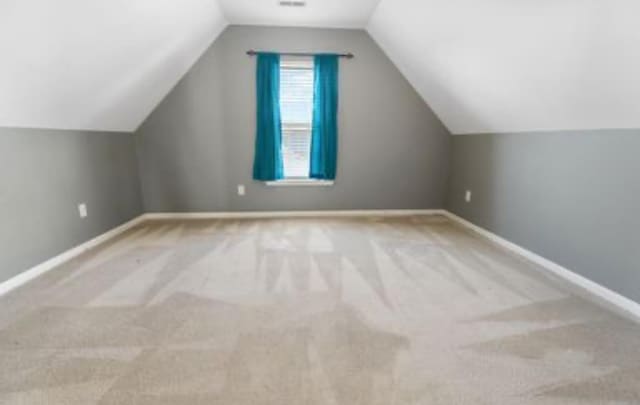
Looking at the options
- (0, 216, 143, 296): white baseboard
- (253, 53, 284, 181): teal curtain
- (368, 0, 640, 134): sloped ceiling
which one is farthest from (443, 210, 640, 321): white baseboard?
(0, 216, 143, 296): white baseboard

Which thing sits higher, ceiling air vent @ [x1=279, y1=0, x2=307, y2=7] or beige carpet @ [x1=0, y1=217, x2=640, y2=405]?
ceiling air vent @ [x1=279, y1=0, x2=307, y2=7]

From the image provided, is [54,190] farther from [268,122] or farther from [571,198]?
[571,198]

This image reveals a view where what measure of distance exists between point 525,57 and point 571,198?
103cm

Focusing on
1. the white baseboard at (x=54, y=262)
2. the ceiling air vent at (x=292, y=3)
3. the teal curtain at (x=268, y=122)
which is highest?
the ceiling air vent at (x=292, y=3)

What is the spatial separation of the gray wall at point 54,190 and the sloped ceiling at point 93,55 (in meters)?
0.14

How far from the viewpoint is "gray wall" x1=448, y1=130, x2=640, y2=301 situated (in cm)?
183

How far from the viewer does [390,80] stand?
145 inches

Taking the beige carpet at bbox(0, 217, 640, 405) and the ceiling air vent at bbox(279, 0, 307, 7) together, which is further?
the ceiling air vent at bbox(279, 0, 307, 7)

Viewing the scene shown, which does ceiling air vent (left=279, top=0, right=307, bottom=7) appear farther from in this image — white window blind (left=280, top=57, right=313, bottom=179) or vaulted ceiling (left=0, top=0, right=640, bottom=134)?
white window blind (left=280, top=57, right=313, bottom=179)

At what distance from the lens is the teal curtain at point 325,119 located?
11.6 ft

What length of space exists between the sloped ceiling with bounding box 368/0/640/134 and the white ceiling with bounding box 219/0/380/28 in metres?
0.21

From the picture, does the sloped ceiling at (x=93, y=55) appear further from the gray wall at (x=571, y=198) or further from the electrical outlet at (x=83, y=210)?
the gray wall at (x=571, y=198)

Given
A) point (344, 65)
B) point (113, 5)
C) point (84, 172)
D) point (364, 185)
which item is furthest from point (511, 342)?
point (84, 172)

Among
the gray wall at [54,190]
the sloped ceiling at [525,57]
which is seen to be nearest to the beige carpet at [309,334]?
the gray wall at [54,190]
